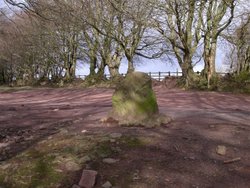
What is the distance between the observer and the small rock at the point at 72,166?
5898 millimetres

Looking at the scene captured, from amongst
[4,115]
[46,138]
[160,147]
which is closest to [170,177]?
[160,147]

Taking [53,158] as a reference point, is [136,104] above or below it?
above

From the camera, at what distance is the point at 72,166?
5980 mm

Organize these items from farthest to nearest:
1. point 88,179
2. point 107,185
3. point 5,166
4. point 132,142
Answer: point 132,142, point 5,166, point 88,179, point 107,185

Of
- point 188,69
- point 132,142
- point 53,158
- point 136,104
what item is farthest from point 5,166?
point 188,69

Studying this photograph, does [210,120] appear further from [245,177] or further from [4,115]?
[4,115]

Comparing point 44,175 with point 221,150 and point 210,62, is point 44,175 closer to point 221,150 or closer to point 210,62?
point 221,150

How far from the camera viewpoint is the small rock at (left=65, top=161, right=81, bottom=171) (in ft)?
19.4

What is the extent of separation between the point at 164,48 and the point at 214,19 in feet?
35.4

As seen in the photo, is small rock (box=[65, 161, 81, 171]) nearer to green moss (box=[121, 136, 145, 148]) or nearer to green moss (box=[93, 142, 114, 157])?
green moss (box=[93, 142, 114, 157])

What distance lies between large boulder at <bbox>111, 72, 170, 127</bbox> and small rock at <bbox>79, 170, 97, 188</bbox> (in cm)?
251

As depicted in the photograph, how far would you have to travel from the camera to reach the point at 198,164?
613 cm

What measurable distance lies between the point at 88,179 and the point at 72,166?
569 mm

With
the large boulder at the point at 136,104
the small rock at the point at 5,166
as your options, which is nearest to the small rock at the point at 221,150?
the large boulder at the point at 136,104
